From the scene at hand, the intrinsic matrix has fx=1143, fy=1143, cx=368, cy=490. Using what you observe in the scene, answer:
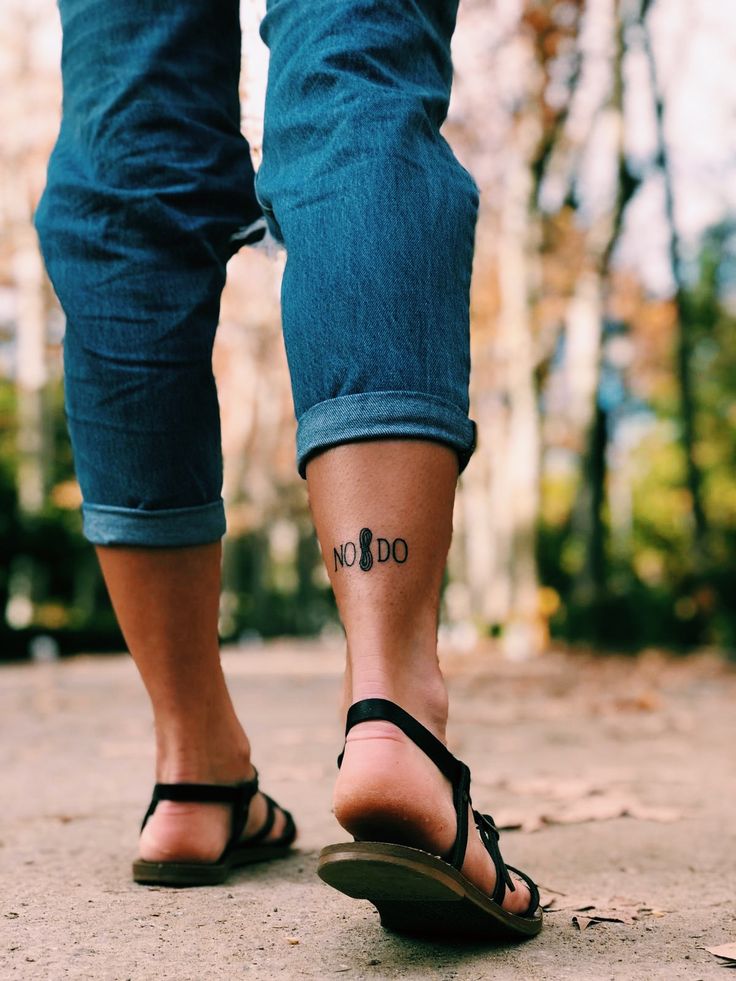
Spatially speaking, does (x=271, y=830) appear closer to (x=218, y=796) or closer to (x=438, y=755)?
(x=218, y=796)

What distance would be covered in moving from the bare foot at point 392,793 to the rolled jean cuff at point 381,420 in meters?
0.31

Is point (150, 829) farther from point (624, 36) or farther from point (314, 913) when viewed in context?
point (624, 36)

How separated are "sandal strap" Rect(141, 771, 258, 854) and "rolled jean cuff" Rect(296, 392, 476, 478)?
0.64 metres

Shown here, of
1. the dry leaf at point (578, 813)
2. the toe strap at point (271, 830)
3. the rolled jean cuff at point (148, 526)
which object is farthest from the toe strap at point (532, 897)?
the dry leaf at point (578, 813)

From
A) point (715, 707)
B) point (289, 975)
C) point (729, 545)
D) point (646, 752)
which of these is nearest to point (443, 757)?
point (289, 975)

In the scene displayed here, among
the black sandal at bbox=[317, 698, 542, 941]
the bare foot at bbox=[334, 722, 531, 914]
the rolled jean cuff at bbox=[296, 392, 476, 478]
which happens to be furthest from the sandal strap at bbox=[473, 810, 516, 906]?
the rolled jean cuff at bbox=[296, 392, 476, 478]

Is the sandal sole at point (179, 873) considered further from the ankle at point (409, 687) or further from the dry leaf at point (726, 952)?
the dry leaf at point (726, 952)

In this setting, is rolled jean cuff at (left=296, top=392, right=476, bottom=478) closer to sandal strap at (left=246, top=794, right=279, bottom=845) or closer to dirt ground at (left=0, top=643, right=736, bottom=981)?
dirt ground at (left=0, top=643, right=736, bottom=981)

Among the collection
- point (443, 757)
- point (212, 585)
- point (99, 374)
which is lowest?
point (443, 757)

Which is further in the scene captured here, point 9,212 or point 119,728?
point 9,212

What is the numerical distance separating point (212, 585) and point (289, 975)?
64cm

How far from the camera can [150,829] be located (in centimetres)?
162

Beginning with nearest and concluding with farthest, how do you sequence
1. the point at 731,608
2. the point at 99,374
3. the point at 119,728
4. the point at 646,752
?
the point at 99,374
the point at 646,752
the point at 119,728
the point at 731,608

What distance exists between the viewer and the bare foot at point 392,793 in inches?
45.0
